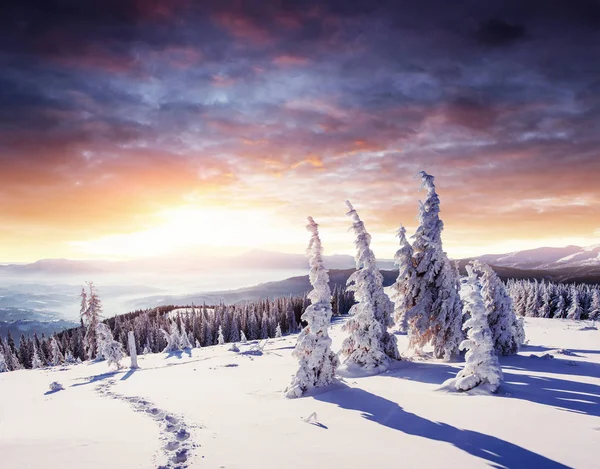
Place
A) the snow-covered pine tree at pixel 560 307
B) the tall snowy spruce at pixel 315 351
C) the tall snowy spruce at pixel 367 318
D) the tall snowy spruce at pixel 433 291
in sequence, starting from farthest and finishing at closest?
the snow-covered pine tree at pixel 560 307
the tall snowy spruce at pixel 433 291
the tall snowy spruce at pixel 367 318
the tall snowy spruce at pixel 315 351

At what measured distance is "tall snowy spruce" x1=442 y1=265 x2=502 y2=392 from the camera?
1453 centimetres

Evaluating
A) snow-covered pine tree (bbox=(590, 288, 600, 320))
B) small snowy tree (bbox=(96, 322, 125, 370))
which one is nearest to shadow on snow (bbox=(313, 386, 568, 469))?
small snowy tree (bbox=(96, 322, 125, 370))

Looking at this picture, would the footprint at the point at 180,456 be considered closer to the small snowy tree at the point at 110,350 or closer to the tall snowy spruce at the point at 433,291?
the tall snowy spruce at the point at 433,291

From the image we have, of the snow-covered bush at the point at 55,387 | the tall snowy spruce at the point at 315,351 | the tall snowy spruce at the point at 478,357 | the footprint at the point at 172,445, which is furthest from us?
the snow-covered bush at the point at 55,387

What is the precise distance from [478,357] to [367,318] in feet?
26.9

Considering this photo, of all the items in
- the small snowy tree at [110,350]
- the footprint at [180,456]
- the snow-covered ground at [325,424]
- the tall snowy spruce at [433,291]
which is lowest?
the small snowy tree at [110,350]

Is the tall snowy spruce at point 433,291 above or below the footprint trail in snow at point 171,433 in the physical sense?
above

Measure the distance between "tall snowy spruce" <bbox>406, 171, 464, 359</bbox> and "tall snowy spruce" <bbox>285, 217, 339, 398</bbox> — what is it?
29.8ft

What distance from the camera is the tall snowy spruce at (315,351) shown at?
58.6ft

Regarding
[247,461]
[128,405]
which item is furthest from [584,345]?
[128,405]

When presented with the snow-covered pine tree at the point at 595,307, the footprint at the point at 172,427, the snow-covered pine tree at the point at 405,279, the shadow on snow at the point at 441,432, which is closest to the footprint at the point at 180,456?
the footprint at the point at 172,427

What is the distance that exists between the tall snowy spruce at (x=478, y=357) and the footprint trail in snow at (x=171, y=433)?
11541 millimetres

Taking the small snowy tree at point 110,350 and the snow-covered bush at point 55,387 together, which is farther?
the small snowy tree at point 110,350

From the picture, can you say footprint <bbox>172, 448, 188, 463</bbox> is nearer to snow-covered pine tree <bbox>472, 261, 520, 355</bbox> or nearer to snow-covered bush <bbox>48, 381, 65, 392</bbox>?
snow-covered bush <bbox>48, 381, 65, 392</bbox>
